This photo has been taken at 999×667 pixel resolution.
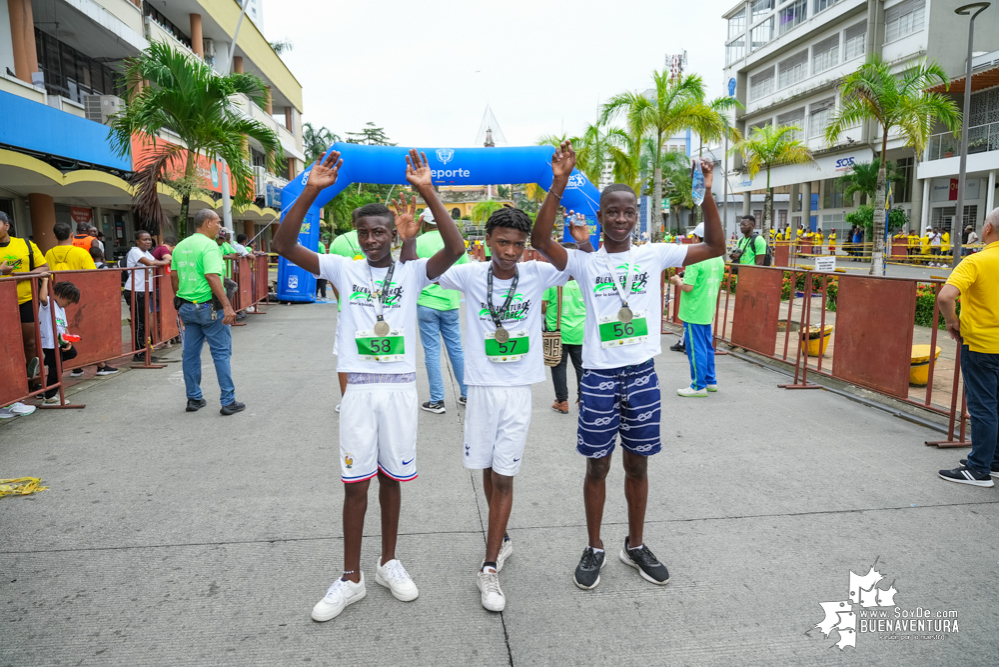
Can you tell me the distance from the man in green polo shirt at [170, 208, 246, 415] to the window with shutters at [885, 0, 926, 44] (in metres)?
35.3

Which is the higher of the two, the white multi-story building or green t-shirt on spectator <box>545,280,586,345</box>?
the white multi-story building

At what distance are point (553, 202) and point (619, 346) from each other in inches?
29.6

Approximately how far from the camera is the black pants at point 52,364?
674cm

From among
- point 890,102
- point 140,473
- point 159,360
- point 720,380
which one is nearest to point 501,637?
point 140,473

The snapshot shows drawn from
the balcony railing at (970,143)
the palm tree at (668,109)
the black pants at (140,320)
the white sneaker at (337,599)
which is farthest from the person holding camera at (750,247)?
the balcony railing at (970,143)

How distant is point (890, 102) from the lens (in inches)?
734

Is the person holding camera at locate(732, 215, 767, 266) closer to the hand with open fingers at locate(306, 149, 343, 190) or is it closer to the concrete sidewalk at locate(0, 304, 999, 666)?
the concrete sidewalk at locate(0, 304, 999, 666)

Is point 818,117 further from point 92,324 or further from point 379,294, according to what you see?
point 379,294

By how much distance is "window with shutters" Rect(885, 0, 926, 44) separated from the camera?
99.2ft

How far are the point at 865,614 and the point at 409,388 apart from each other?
90.4 inches

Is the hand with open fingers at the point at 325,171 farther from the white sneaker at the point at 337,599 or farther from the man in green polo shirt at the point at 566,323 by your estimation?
the man in green polo shirt at the point at 566,323

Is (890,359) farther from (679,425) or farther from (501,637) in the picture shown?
(501,637)

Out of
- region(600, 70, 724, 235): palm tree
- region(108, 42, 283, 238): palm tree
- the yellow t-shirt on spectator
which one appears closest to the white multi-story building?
region(600, 70, 724, 235): palm tree

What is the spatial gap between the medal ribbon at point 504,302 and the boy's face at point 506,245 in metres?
0.06
